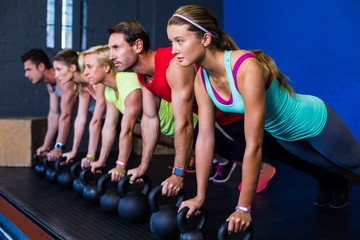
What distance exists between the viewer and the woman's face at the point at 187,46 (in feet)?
5.52

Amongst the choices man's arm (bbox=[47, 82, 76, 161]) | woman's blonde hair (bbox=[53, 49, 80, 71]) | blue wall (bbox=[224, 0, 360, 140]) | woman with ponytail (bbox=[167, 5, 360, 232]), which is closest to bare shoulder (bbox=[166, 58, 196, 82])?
woman with ponytail (bbox=[167, 5, 360, 232])

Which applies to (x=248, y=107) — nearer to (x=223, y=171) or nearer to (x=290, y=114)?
(x=290, y=114)

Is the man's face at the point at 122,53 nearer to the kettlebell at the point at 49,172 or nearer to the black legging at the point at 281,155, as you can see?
the black legging at the point at 281,155

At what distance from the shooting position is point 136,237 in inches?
72.9

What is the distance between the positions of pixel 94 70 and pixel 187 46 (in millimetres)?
1134

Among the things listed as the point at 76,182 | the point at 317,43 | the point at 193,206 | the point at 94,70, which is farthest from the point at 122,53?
the point at 317,43

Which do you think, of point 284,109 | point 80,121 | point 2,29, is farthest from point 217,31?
point 2,29

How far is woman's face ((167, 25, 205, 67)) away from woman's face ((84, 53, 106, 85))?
109cm

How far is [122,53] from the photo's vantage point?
2.29 m

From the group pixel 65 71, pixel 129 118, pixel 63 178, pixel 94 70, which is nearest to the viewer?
pixel 129 118

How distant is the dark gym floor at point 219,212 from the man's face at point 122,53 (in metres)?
0.67

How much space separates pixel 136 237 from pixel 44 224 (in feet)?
1.44

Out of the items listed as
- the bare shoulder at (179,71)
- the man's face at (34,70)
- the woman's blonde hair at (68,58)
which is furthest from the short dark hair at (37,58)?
the bare shoulder at (179,71)

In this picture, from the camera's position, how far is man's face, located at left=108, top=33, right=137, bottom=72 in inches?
90.4
